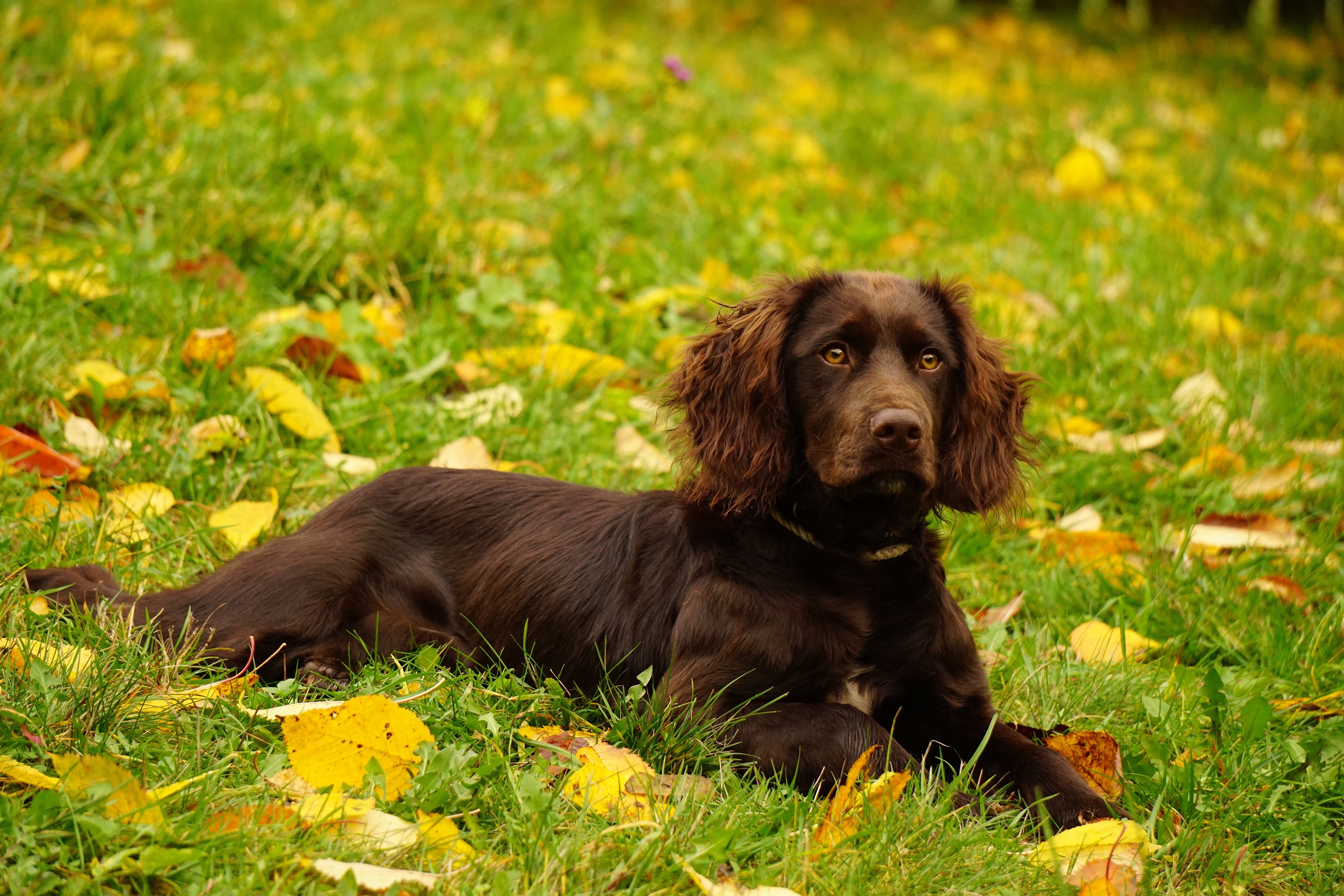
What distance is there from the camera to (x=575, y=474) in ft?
13.0

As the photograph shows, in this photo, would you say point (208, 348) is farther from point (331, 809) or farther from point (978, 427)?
point (978, 427)

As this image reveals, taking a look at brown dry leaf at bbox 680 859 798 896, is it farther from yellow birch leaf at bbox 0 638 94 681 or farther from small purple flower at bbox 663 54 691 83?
small purple flower at bbox 663 54 691 83

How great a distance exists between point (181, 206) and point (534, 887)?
3.62 m

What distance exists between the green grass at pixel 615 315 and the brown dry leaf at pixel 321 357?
9cm

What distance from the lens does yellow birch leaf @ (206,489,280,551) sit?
3.42 metres

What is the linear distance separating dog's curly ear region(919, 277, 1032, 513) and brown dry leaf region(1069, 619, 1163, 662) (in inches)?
20.3

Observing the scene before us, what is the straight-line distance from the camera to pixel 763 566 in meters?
2.77

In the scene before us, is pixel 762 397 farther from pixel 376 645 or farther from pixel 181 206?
pixel 181 206

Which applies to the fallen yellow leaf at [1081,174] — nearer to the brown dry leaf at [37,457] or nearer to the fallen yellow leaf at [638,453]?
the fallen yellow leaf at [638,453]

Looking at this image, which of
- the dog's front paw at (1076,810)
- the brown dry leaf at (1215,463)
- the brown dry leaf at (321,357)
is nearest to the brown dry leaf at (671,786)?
the dog's front paw at (1076,810)

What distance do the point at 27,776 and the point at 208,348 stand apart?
2.24 m

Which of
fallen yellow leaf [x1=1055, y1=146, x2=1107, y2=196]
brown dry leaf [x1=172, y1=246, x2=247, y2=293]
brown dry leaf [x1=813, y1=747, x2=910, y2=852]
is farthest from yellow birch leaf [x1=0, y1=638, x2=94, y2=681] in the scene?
fallen yellow leaf [x1=1055, y1=146, x2=1107, y2=196]

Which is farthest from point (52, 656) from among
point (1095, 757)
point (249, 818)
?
point (1095, 757)

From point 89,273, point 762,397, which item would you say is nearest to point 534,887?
point 762,397
